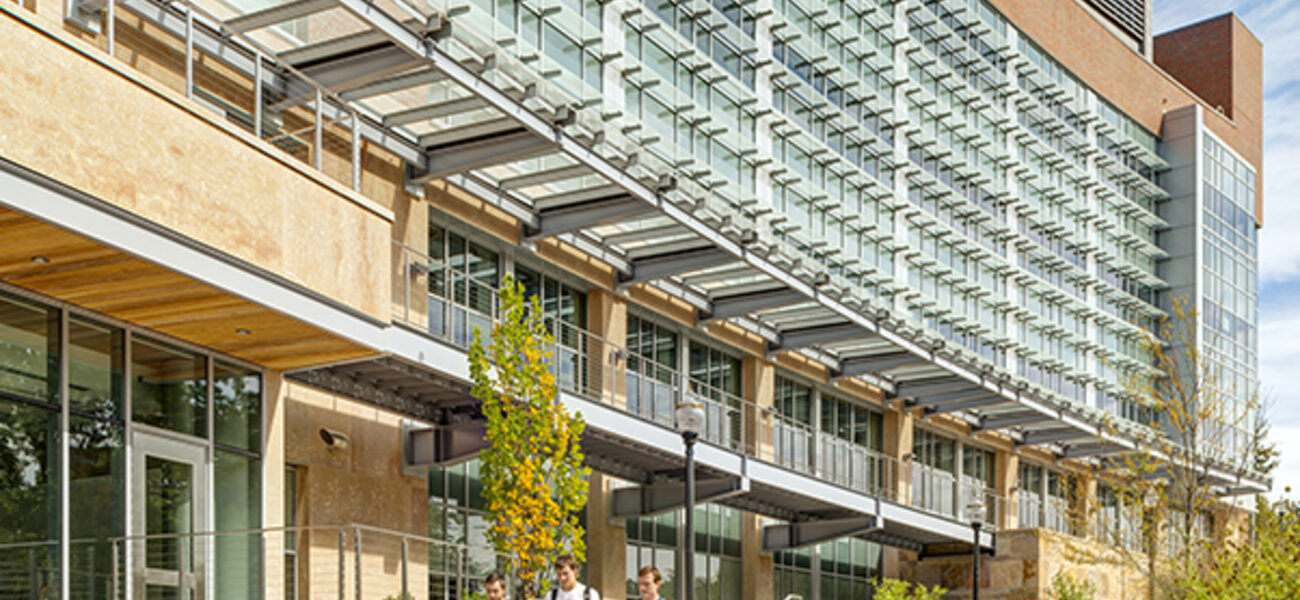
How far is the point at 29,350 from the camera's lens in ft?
50.3

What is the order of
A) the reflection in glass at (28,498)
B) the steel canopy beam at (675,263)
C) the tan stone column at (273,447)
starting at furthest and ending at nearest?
the steel canopy beam at (675,263) → the tan stone column at (273,447) → the reflection in glass at (28,498)

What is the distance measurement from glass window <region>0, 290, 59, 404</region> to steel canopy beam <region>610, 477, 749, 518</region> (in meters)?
15.6

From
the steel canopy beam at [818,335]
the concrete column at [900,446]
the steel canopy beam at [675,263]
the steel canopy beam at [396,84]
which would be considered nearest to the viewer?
the steel canopy beam at [396,84]

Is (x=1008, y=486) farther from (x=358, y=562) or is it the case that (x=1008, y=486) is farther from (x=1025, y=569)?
(x=358, y=562)

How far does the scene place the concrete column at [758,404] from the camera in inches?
1356

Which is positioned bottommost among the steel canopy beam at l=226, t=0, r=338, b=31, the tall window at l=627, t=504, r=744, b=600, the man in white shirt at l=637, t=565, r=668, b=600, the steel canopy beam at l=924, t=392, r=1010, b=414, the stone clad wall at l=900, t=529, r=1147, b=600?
the stone clad wall at l=900, t=529, r=1147, b=600

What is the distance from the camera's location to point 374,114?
23391 mm

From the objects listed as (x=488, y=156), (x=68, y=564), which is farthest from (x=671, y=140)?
(x=68, y=564)

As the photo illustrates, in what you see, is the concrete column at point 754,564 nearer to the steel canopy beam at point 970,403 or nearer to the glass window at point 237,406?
the steel canopy beam at point 970,403

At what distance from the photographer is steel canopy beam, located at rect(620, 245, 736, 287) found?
1182 inches

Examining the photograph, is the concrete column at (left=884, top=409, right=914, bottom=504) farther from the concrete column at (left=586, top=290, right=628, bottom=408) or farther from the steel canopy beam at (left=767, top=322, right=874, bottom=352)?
the concrete column at (left=586, top=290, right=628, bottom=408)

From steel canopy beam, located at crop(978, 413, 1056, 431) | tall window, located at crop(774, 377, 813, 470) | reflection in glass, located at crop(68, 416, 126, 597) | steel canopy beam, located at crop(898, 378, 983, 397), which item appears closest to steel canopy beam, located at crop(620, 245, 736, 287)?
tall window, located at crop(774, 377, 813, 470)

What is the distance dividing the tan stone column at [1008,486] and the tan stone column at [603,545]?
2080 cm

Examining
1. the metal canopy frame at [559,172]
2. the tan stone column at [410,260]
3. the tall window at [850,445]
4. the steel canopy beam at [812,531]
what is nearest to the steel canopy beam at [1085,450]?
the tall window at [850,445]
